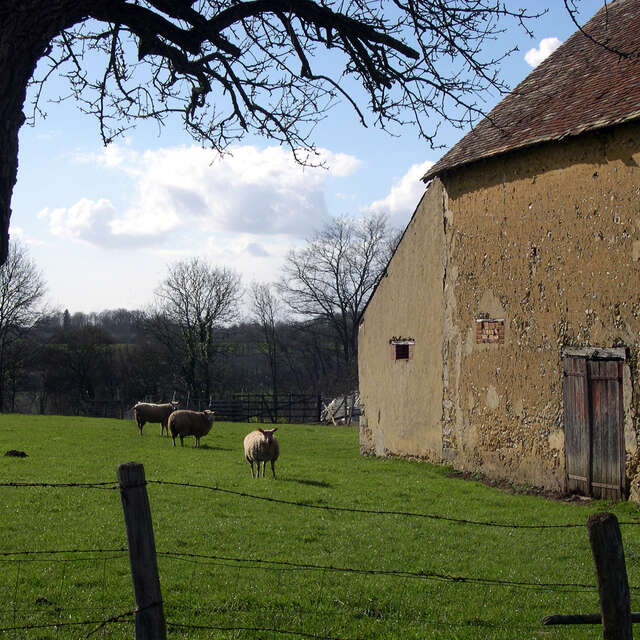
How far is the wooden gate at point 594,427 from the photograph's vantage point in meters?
12.0

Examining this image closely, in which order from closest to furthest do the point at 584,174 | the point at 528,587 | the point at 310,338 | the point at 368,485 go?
the point at 528,587, the point at 584,174, the point at 368,485, the point at 310,338

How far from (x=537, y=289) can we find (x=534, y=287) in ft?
0.30

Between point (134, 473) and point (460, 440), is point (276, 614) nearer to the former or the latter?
point (134, 473)

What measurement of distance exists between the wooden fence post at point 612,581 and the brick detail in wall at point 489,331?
34.8 feet

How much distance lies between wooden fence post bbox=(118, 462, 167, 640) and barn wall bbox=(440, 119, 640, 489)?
372 inches

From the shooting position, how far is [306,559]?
26.5 feet

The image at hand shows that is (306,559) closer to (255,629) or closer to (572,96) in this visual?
(255,629)

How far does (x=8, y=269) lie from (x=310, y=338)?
2545 centimetres

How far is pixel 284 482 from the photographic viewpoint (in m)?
13.7

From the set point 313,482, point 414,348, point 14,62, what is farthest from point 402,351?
point 14,62

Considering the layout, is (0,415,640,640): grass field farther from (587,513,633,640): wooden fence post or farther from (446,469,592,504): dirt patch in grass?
(587,513,633,640): wooden fence post

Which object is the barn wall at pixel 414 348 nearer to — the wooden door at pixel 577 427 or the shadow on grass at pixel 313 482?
the shadow on grass at pixel 313 482

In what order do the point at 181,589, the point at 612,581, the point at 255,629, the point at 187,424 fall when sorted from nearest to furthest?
the point at 612,581 < the point at 255,629 < the point at 181,589 < the point at 187,424

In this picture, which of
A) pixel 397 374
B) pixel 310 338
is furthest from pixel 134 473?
pixel 310 338
